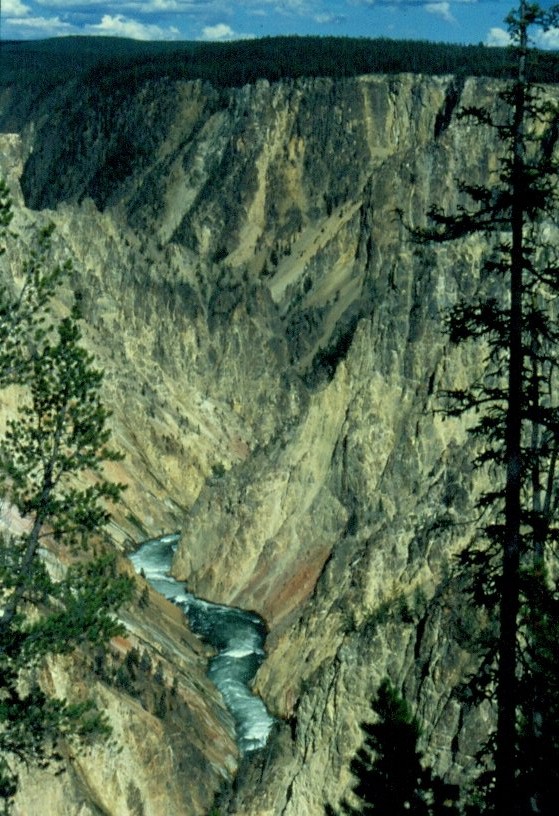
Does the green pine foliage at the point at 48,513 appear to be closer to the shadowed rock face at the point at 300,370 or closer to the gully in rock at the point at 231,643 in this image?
the shadowed rock face at the point at 300,370

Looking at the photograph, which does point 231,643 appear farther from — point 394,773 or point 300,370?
point 300,370

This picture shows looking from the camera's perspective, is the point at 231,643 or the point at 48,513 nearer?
the point at 48,513

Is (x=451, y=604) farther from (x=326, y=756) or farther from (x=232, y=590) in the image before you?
(x=232, y=590)

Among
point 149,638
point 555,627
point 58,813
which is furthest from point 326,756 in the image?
point 149,638

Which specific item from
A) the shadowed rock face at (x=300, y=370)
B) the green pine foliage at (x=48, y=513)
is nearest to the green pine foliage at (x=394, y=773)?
the shadowed rock face at (x=300, y=370)

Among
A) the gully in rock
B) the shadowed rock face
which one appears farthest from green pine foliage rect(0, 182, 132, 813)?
the gully in rock

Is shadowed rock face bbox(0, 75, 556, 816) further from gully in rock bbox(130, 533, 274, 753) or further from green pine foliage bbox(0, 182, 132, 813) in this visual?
green pine foliage bbox(0, 182, 132, 813)

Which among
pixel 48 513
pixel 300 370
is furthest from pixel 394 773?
pixel 300 370
